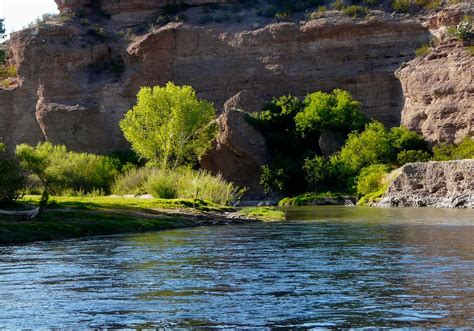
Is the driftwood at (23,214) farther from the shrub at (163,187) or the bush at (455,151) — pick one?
the bush at (455,151)

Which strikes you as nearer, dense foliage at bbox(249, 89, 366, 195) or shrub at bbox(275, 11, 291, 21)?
dense foliage at bbox(249, 89, 366, 195)

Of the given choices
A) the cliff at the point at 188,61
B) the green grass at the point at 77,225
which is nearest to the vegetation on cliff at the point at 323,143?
the cliff at the point at 188,61

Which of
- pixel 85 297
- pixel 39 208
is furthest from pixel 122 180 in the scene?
pixel 85 297

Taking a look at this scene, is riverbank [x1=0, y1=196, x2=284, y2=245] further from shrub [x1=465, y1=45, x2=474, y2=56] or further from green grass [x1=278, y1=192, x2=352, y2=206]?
shrub [x1=465, y1=45, x2=474, y2=56]

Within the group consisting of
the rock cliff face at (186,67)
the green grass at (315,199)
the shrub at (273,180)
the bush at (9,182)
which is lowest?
the green grass at (315,199)

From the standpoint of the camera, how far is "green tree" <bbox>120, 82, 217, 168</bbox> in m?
66.6

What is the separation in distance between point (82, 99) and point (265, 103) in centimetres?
1856

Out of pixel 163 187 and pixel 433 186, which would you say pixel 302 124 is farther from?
pixel 163 187

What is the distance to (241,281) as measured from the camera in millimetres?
16766

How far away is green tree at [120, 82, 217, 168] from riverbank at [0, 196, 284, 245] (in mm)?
26175

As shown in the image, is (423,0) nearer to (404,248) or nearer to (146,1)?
(146,1)

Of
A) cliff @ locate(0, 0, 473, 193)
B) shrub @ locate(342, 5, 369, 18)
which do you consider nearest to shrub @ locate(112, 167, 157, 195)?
cliff @ locate(0, 0, 473, 193)

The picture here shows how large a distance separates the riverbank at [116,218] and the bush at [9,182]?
1.32 m

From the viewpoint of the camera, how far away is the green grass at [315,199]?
6284 cm
